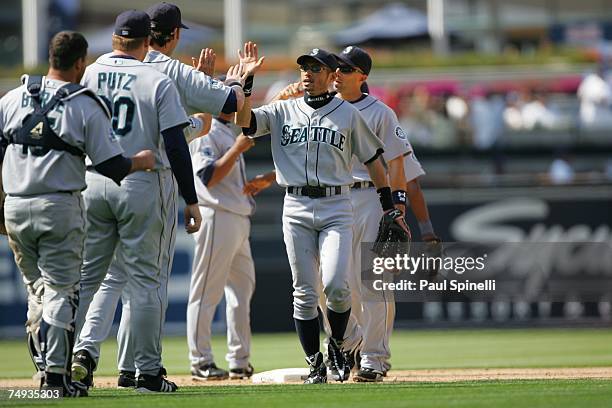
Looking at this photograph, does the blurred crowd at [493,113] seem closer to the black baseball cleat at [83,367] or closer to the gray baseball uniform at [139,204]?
the black baseball cleat at [83,367]

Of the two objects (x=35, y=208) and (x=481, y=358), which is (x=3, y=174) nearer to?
(x=35, y=208)

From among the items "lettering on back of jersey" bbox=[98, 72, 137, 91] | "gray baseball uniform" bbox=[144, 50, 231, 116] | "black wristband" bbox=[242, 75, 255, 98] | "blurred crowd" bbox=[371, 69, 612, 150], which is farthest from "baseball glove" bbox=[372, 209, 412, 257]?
"blurred crowd" bbox=[371, 69, 612, 150]

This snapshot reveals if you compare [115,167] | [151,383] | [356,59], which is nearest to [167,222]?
[115,167]

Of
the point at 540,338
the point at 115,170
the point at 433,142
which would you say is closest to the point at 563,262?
the point at 540,338

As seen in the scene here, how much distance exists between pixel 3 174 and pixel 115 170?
70cm

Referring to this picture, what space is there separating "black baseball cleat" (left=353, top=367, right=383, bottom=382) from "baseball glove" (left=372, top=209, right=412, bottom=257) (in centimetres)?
87

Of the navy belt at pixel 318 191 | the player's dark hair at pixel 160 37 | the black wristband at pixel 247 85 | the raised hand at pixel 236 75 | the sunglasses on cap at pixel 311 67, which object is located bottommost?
the navy belt at pixel 318 191

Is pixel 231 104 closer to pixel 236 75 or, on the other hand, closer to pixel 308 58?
pixel 236 75

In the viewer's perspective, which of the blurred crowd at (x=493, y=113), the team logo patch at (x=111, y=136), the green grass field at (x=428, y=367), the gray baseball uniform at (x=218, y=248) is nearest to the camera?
the green grass field at (x=428, y=367)

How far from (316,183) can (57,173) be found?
2.06 m

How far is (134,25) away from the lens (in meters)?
7.57

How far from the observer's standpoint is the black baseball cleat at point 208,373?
9773mm

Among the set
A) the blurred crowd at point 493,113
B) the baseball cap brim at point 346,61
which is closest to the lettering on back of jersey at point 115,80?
the baseball cap brim at point 346,61

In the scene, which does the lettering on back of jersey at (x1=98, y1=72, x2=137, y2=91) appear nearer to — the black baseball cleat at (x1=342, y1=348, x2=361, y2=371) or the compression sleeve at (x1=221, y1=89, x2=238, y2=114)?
the compression sleeve at (x1=221, y1=89, x2=238, y2=114)
